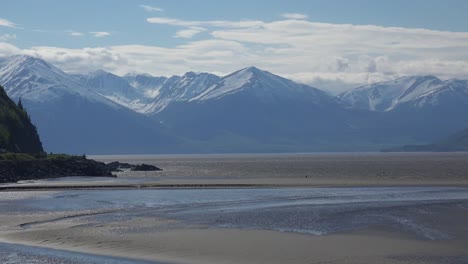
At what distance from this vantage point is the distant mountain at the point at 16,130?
151250mm

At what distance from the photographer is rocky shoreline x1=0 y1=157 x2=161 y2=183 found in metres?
114

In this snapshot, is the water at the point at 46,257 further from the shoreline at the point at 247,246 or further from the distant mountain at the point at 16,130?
the distant mountain at the point at 16,130

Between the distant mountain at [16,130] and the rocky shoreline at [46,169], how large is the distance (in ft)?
49.5

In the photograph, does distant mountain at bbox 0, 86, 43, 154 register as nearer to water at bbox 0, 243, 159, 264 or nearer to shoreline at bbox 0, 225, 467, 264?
shoreline at bbox 0, 225, 467, 264

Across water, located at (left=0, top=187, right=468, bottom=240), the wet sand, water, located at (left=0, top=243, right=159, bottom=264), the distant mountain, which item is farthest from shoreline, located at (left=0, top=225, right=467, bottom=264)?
the distant mountain

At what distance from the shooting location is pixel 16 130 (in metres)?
167

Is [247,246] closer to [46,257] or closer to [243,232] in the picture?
[243,232]

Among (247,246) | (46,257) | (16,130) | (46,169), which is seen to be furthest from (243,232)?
(16,130)

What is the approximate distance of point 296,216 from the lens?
5494 cm

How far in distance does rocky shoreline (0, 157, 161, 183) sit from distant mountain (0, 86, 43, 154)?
49.5 feet

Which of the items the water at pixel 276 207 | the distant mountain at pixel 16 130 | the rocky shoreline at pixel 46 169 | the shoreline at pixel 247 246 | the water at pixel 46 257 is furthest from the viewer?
the distant mountain at pixel 16 130

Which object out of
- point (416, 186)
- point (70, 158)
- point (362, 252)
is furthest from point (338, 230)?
point (70, 158)

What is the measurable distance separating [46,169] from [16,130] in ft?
146

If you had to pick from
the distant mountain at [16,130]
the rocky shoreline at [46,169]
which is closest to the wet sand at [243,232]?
the rocky shoreline at [46,169]
